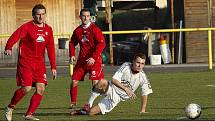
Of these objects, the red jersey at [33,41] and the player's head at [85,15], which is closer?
the red jersey at [33,41]

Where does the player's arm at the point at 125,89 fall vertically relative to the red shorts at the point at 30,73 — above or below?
below

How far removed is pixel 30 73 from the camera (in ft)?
37.2

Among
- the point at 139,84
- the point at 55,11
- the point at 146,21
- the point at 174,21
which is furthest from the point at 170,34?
the point at 139,84

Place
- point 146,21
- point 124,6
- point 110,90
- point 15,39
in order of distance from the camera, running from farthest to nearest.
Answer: point 146,21, point 124,6, point 110,90, point 15,39

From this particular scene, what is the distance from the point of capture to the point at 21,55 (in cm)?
1148

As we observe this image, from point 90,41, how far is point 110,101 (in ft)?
5.04

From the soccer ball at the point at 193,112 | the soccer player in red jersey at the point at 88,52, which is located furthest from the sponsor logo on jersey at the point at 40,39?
the soccer ball at the point at 193,112

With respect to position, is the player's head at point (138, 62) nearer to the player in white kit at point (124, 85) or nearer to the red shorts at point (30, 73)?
the player in white kit at point (124, 85)

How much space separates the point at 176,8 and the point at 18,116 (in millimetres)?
18303

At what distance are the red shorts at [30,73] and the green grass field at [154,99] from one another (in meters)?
0.60

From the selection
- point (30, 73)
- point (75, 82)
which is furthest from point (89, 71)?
point (30, 73)

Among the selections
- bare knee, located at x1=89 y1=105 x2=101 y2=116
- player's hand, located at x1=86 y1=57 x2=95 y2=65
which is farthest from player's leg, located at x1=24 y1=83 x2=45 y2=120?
player's hand, located at x1=86 y1=57 x2=95 y2=65

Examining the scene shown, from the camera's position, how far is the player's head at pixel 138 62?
1127 cm

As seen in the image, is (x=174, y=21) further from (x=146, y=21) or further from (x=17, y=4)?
(x=146, y=21)
